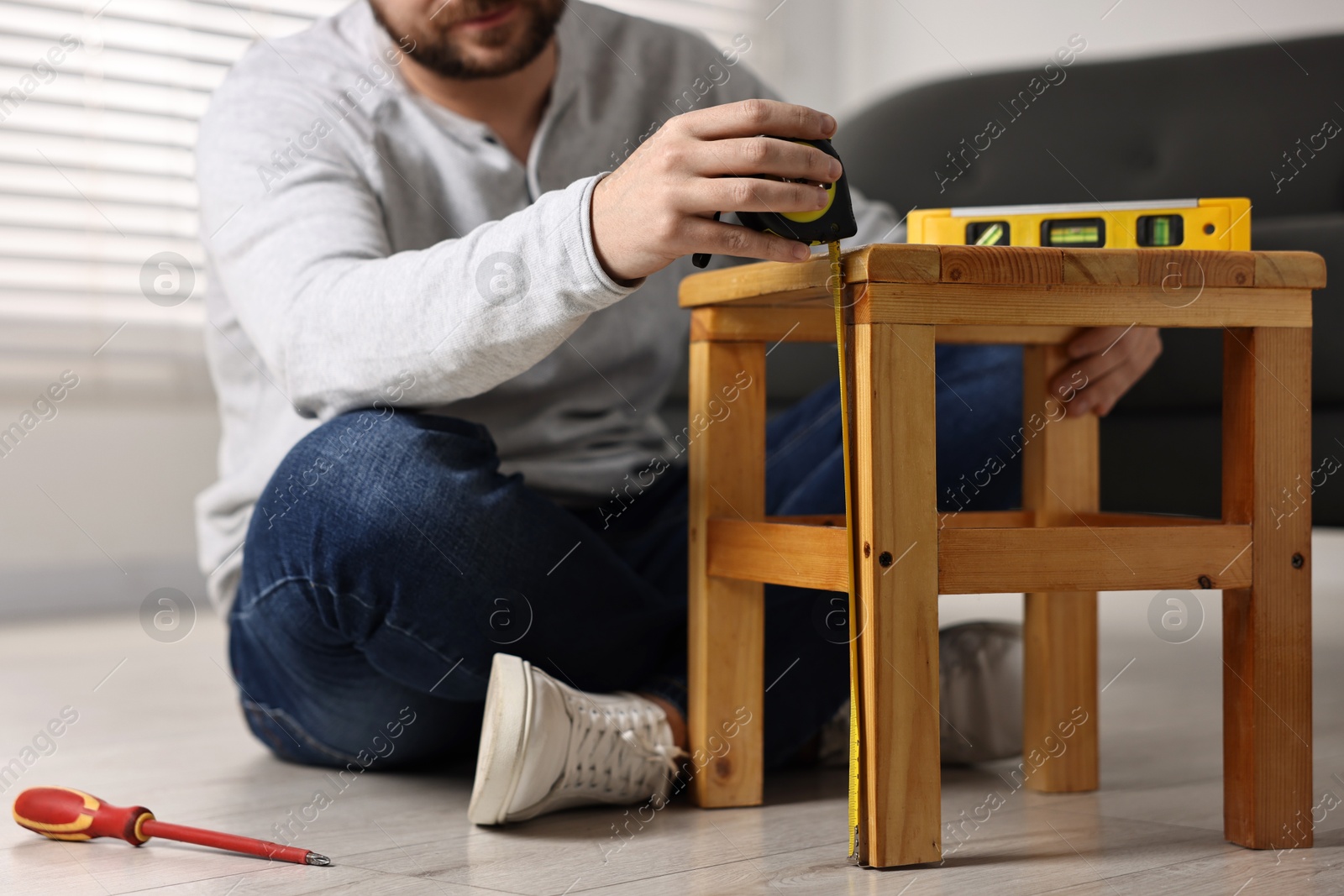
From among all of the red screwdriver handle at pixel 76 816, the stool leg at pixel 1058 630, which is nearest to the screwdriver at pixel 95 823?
the red screwdriver handle at pixel 76 816

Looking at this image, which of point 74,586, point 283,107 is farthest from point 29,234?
point 283,107

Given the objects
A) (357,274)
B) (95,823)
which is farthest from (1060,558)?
(95,823)

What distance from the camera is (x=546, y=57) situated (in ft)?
3.56

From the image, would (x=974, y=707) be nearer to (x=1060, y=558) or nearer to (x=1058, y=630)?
(x=1058, y=630)

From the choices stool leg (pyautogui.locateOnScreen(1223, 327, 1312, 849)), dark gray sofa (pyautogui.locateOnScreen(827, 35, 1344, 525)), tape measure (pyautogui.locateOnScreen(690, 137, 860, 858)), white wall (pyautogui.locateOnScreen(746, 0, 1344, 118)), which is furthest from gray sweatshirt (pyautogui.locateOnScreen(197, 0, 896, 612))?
white wall (pyautogui.locateOnScreen(746, 0, 1344, 118))

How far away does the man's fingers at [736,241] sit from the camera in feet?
2.09

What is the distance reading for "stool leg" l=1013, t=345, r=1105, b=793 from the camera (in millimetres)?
882

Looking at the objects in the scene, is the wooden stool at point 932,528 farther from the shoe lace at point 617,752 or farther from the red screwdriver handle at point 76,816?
the red screwdriver handle at point 76,816

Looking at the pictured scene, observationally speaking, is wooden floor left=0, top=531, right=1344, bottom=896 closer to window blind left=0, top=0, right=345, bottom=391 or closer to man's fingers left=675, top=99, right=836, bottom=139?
man's fingers left=675, top=99, right=836, bottom=139

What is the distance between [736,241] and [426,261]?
0.71 ft

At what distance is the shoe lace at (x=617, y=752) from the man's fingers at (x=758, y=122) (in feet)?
1.21

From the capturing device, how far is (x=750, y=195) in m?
0.61

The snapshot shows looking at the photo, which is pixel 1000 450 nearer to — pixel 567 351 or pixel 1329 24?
pixel 567 351

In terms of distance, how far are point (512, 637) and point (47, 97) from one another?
5.21ft
